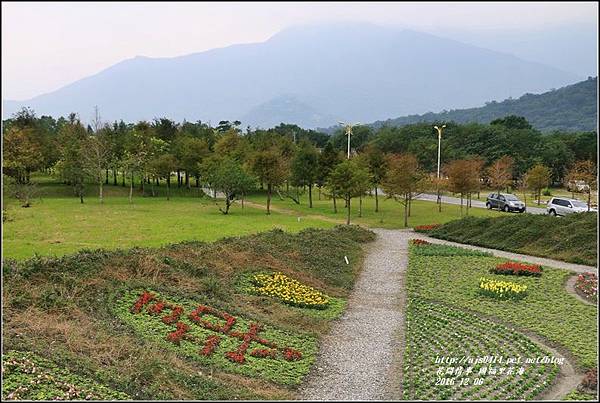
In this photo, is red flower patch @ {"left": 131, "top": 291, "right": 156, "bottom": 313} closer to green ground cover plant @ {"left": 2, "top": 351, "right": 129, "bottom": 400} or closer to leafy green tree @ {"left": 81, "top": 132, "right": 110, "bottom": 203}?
green ground cover plant @ {"left": 2, "top": 351, "right": 129, "bottom": 400}

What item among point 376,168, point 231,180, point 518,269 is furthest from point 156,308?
point 376,168

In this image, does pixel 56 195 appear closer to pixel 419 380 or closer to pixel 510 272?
pixel 510 272

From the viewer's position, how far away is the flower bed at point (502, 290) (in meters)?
15.0

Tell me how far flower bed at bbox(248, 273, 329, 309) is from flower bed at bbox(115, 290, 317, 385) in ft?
7.50

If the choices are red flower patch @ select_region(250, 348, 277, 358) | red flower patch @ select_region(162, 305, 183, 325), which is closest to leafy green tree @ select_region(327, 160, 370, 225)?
red flower patch @ select_region(162, 305, 183, 325)

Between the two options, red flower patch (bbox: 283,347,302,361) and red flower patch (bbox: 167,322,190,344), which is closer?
red flower patch (bbox: 283,347,302,361)

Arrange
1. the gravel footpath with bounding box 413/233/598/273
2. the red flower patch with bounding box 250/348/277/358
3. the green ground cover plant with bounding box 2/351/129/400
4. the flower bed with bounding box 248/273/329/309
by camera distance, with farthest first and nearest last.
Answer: the gravel footpath with bounding box 413/233/598/273
the flower bed with bounding box 248/273/329/309
the red flower patch with bounding box 250/348/277/358
the green ground cover plant with bounding box 2/351/129/400

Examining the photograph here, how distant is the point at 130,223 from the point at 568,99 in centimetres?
11991

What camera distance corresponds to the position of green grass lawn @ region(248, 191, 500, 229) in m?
32.3

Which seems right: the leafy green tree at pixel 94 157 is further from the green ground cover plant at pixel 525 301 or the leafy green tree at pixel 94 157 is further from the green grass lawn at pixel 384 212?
the green ground cover plant at pixel 525 301

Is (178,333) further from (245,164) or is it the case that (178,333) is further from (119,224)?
(245,164)

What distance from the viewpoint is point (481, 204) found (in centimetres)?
4228

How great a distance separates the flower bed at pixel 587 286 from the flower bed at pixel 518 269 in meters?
1.38

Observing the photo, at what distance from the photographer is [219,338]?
10.9m
